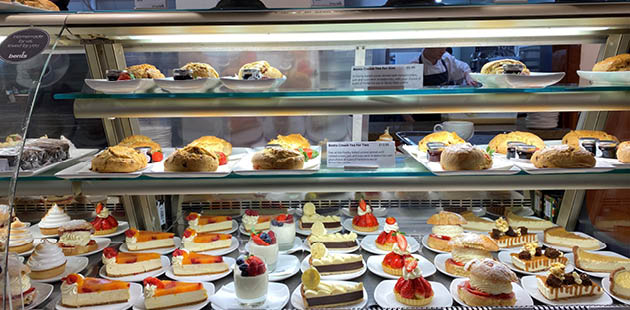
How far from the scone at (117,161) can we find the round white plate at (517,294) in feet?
6.53

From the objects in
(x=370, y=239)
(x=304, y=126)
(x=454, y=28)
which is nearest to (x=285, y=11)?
(x=454, y=28)

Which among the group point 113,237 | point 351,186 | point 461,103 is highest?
point 461,103

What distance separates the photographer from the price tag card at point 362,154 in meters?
2.67

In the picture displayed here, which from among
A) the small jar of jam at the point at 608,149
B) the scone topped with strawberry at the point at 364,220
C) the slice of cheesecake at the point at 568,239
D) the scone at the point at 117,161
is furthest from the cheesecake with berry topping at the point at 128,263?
the small jar of jam at the point at 608,149

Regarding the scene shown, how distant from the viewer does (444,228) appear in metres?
3.33

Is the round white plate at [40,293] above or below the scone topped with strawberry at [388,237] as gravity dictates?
below

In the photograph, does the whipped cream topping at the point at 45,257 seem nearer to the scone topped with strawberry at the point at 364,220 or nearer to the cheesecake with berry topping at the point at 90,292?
the cheesecake with berry topping at the point at 90,292

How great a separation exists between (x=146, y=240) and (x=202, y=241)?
1.29 ft

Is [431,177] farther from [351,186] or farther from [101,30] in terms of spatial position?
[101,30]

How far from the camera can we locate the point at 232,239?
3.42m

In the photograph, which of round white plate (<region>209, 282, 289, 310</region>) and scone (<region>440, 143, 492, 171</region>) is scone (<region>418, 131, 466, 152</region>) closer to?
scone (<region>440, 143, 492, 171</region>)

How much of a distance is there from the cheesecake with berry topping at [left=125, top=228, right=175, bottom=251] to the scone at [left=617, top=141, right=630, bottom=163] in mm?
2936

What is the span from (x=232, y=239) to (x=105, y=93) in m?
1.42

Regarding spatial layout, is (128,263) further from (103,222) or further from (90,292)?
(103,222)
